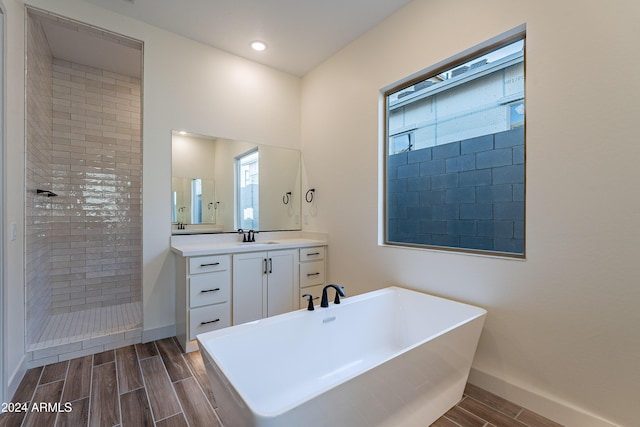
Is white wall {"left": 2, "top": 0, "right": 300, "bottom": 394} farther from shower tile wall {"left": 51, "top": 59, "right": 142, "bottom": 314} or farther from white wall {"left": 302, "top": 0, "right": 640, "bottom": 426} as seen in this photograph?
white wall {"left": 302, "top": 0, "right": 640, "bottom": 426}

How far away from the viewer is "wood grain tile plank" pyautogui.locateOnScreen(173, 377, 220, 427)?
1.66m

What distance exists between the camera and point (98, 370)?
2.20 meters

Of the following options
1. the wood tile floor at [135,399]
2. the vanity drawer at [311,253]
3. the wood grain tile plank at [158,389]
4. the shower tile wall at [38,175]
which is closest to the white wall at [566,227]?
the wood tile floor at [135,399]

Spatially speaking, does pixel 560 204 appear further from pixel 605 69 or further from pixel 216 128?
pixel 216 128

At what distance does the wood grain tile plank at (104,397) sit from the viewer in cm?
167

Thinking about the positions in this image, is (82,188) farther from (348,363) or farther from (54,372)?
(348,363)

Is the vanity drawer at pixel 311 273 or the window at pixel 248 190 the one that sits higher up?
the window at pixel 248 190

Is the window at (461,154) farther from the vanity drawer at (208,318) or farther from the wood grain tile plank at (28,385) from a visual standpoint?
the wood grain tile plank at (28,385)

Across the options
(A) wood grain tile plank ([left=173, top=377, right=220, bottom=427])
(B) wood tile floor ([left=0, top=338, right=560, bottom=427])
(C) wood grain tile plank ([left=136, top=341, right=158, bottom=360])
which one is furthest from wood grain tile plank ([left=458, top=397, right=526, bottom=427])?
(C) wood grain tile plank ([left=136, top=341, right=158, bottom=360])

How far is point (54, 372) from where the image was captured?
2170 mm

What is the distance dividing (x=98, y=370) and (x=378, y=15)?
12.4 feet

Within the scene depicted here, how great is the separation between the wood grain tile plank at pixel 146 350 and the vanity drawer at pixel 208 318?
347mm

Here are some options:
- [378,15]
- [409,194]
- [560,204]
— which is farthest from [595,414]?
[378,15]

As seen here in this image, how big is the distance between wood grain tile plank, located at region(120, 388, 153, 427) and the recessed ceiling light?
3228 millimetres
